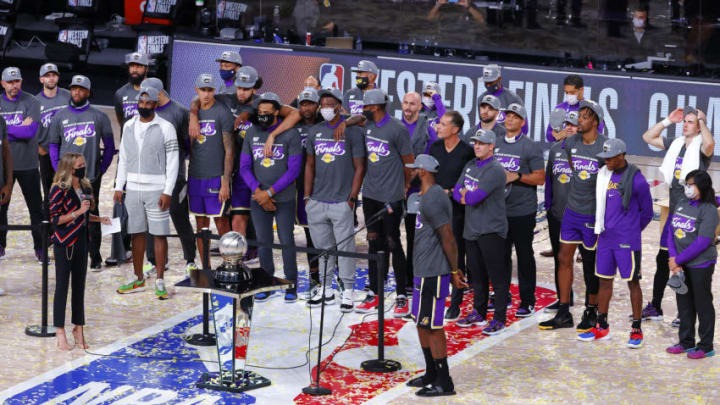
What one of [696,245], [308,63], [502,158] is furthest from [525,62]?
[696,245]

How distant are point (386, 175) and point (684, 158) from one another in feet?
9.13

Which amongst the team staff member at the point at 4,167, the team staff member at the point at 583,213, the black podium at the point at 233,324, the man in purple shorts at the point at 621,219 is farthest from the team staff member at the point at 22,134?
the man in purple shorts at the point at 621,219

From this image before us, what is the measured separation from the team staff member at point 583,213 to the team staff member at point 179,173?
146 inches

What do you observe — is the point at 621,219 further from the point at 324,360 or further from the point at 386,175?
the point at 324,360

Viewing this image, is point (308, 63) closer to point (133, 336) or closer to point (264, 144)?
point (264, 144)

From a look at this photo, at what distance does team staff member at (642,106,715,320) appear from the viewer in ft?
35.7

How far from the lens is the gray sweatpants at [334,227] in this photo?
439 inches

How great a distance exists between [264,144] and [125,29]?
12.1 m

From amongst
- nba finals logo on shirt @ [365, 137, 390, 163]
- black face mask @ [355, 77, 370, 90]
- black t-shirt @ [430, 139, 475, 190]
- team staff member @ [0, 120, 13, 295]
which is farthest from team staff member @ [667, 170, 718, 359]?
team staff member @ [0, 120, 13, 295]

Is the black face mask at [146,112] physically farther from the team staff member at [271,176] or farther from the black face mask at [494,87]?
the black face mask at [494,87]

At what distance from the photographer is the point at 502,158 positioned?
1098cm

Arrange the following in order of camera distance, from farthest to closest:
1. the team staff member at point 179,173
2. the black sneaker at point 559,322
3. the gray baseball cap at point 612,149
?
the team staff member at point 179,173, the black sneaker at point 559,322, the gray baseball cap at point 612,149

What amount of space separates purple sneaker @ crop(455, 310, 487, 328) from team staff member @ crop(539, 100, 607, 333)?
1.81 feet

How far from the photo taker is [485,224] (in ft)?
34.6
